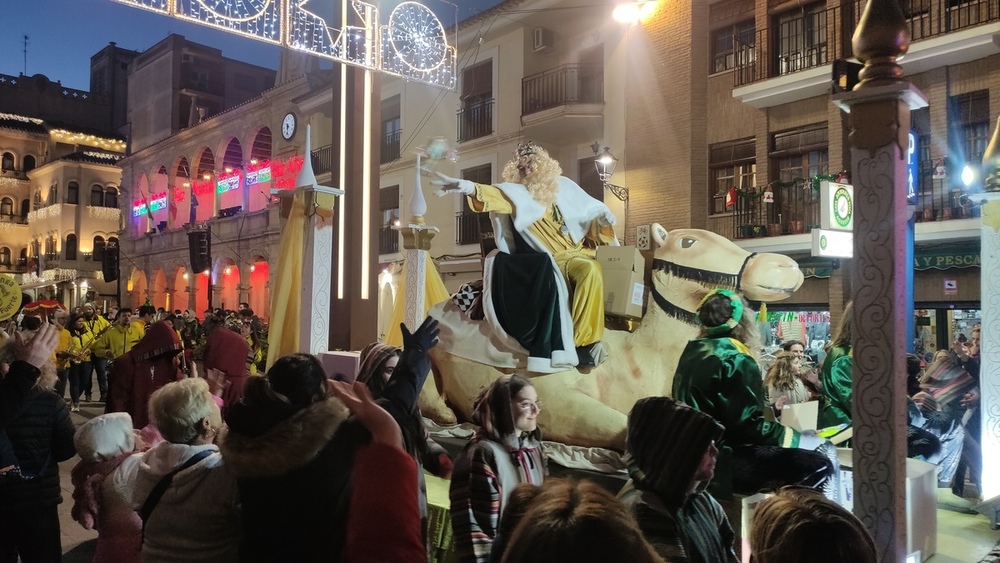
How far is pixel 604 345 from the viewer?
5.13 meters

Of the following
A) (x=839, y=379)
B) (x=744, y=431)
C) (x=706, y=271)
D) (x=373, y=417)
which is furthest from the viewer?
(x=839, y=379)

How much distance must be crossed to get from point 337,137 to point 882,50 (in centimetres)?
590

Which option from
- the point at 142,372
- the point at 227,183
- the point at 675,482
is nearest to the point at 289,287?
the point at 142,372

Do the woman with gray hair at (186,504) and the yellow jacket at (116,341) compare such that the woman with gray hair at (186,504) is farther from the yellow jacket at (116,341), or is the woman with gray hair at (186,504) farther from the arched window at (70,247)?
the arched window at (70,247)

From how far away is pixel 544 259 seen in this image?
4941 mm

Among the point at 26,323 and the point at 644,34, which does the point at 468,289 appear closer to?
the point at 26,323

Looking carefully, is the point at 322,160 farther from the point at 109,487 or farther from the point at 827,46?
the point at 109,487

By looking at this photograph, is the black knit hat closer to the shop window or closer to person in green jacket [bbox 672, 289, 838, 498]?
person in green jacket [bbox 672, 289, 838, 498]

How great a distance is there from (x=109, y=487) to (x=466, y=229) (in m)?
16.8

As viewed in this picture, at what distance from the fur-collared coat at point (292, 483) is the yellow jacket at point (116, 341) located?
460 inches

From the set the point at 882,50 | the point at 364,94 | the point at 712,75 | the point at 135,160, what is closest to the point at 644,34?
the point at 712,75

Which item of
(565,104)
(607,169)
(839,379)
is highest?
(565,104)

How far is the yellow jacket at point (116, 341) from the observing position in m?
12.7

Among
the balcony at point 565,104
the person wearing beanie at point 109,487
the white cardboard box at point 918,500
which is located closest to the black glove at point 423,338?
the person wearing beanie at point 109,487
